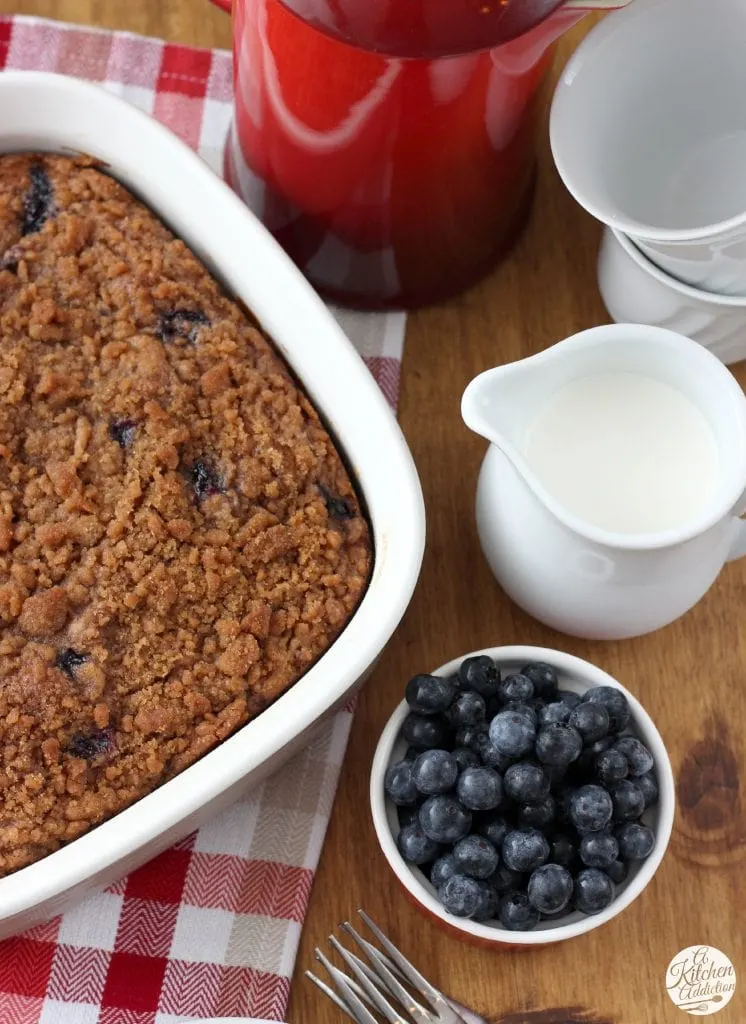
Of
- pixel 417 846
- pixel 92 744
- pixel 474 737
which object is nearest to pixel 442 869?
pixel 417 846

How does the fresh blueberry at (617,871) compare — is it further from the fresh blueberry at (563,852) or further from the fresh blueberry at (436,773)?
the fresh blueberry at (436,773)

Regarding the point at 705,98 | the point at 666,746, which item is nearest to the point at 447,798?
the point at 666,746

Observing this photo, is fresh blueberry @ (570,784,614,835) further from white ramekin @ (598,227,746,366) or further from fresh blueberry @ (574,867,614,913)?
white ramekin @ (598,227,746,366)

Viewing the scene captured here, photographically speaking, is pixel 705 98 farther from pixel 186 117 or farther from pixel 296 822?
pixel 296 822

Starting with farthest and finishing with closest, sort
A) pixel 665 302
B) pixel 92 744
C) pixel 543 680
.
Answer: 1. pixel 665 302
2. pixel 543 680
3. pixel 92 744

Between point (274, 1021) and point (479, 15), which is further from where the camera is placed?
point (274, 1021)

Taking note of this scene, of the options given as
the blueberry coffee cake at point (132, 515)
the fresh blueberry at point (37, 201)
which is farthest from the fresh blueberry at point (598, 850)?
the fresh blueberry at point (37, 201)

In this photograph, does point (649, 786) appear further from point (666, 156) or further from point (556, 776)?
point (666, 156)
